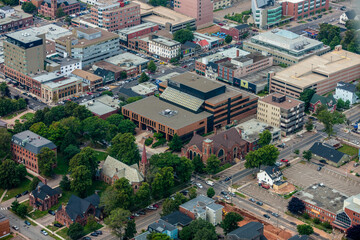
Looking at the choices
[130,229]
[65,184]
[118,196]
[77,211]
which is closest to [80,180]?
[65,184]

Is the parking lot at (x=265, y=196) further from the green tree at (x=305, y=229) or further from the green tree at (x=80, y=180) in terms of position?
the green tree at (x=80, y=180)

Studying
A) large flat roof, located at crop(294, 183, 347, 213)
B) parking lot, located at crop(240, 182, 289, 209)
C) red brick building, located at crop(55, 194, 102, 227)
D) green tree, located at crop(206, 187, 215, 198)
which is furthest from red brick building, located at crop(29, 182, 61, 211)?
large flat roof, located at crop(294, 183, 347, 213)

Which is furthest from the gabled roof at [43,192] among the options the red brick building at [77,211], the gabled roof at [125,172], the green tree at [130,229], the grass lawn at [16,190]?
the green tree at [130,229]

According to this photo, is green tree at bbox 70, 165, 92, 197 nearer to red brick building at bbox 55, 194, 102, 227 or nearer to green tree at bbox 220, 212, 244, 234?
red brick building at bbox 55, 194, 102, 227

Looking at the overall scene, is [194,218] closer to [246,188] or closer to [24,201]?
[246,188]

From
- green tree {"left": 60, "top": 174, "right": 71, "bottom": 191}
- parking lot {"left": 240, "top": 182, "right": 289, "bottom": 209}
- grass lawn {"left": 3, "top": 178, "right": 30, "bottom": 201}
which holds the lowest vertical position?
grass lawn {"left": 3, "top": 178, "right": 30, "bottom": 201}

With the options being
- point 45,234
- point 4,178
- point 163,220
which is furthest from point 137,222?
point 4,178

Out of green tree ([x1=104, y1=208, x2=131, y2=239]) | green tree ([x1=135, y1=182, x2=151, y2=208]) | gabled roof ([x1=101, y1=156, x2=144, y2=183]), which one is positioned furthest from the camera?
gabled roof ([x1=101, y1=156, x2=144, y2=183])
